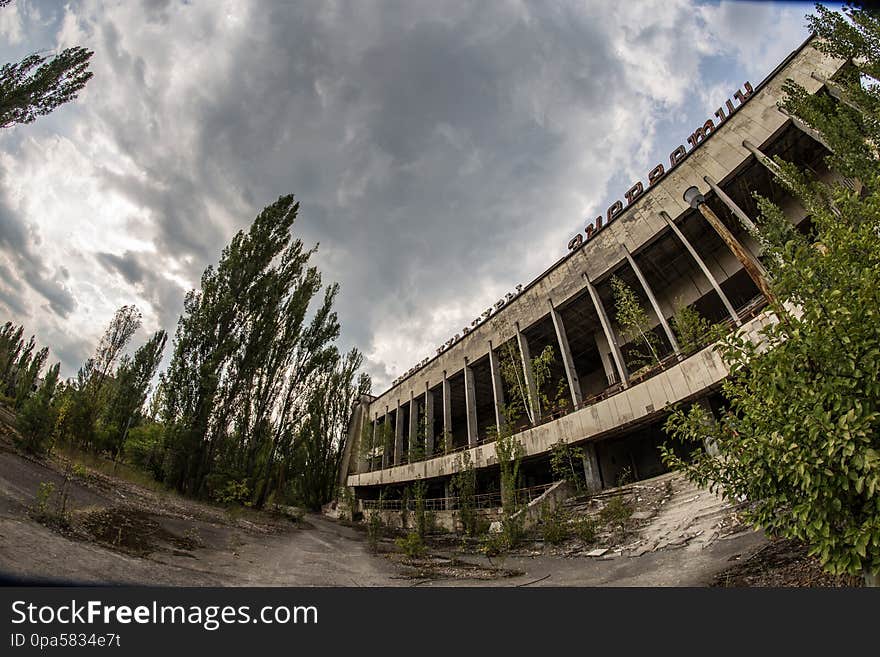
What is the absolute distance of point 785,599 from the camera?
1992 mm

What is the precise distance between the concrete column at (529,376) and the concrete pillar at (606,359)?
404cm

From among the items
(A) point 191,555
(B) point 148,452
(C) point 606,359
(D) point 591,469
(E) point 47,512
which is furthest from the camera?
(C) point 606,359

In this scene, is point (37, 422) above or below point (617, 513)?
above

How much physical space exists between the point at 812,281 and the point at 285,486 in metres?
26.1

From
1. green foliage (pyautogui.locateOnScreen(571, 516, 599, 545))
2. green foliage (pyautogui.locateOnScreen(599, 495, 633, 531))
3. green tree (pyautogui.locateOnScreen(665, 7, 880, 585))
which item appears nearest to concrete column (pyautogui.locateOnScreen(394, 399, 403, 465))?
green foliage (pyautogui.locateOnScreen(599, 495, 633, 531))

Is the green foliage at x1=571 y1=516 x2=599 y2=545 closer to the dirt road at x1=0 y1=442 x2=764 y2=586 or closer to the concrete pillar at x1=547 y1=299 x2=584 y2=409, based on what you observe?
the dirt road at x1=0 y1=442 x2=764 y2=586

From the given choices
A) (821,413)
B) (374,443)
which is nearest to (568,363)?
(821,413)

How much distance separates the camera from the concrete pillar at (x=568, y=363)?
16.3 metres

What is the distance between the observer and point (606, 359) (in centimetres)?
1933

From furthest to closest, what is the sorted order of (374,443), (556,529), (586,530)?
(374,443) < (556,529) < (586,530)

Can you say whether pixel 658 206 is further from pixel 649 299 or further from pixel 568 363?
pixel 568 363

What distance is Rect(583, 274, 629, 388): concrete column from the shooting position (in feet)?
49.8

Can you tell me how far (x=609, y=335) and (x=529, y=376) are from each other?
4.49 m

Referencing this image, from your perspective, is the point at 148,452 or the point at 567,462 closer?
the point at 148,452
